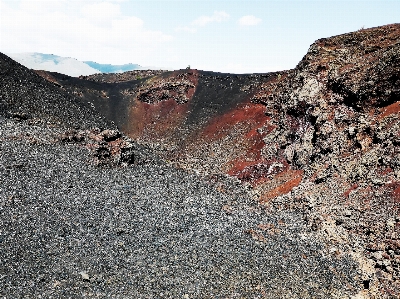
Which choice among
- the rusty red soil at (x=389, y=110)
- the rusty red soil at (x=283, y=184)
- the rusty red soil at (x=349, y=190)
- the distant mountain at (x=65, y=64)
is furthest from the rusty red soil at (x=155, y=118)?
the distant mountain at (x=65, y=64)

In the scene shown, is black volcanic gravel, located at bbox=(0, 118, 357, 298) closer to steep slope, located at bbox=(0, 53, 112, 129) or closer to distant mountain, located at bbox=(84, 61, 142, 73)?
steep slope, located at bbox=(0, 53, 112, 129)

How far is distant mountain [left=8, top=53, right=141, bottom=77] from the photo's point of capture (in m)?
144

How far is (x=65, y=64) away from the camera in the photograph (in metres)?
149

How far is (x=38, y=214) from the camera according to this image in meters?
19.0

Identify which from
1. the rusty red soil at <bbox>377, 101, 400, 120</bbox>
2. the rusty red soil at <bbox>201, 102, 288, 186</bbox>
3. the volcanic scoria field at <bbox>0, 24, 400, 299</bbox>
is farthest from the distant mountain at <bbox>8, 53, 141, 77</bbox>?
the rusty red soil at <bbox>377, 101, 400, 120</bbox>

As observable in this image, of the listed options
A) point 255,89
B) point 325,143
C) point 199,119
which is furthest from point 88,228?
point 255,89

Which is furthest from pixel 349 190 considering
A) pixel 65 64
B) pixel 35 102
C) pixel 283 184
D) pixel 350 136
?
pixel 65 64

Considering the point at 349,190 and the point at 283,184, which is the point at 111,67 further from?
the point at 349,190

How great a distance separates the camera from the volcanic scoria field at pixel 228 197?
15.9 m

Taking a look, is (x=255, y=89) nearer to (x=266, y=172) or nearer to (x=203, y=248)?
(x=266, y=172)

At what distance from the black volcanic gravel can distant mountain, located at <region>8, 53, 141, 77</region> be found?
431ft

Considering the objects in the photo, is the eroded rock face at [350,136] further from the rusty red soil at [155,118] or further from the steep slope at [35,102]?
the steep slope at [35,102]

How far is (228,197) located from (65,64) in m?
147

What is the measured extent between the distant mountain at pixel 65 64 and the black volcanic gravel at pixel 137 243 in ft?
431
